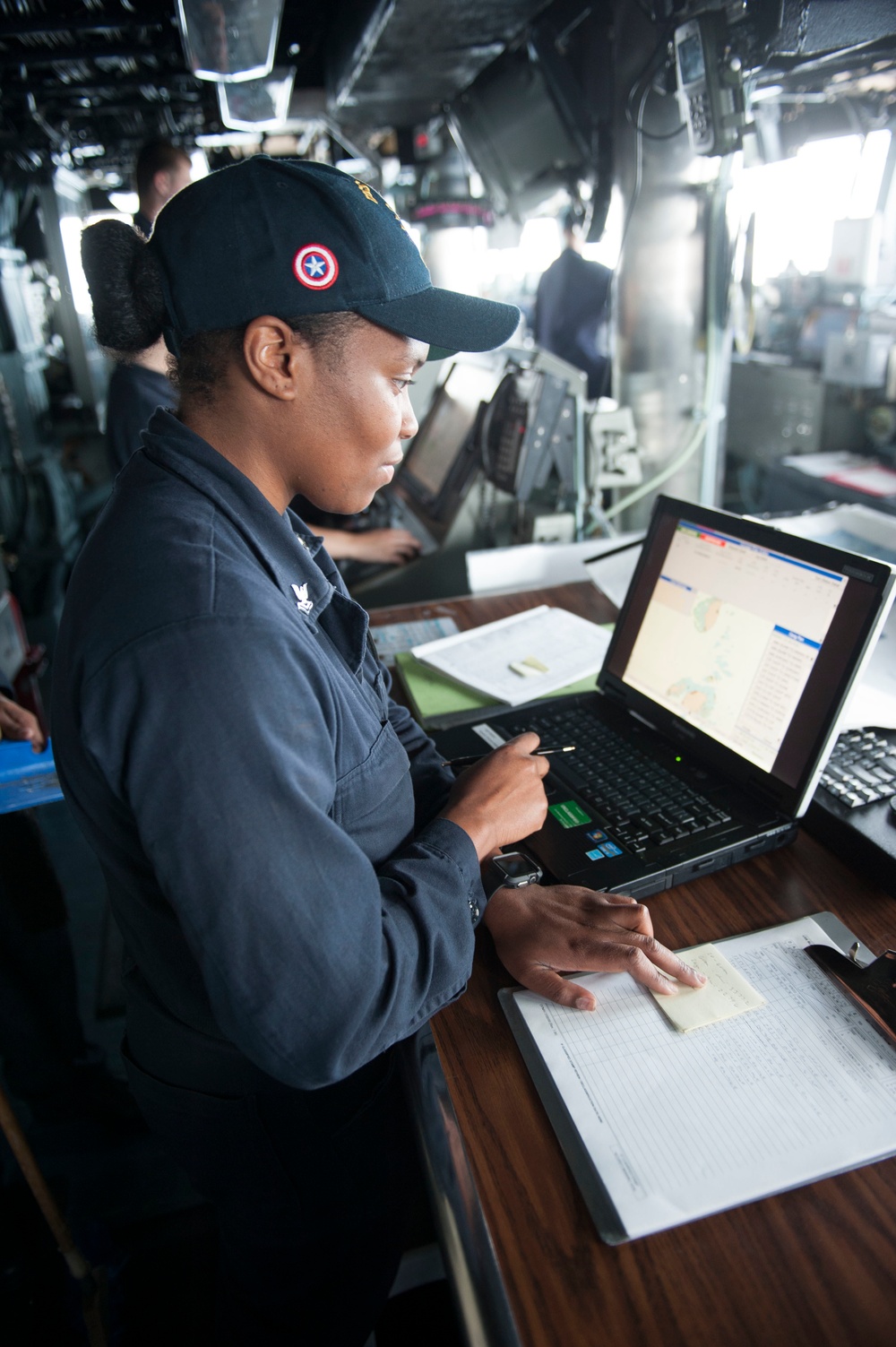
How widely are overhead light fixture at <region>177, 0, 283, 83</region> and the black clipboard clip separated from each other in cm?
272

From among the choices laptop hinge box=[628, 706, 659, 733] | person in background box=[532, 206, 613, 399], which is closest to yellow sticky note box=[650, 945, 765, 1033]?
laptop hinge box=[628, 706, 659, 733]

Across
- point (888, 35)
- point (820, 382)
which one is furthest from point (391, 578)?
point (820, 382)

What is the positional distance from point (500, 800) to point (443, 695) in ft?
1.64

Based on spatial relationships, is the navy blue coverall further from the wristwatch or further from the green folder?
the green folder

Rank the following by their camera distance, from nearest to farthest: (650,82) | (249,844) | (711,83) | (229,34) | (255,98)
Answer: (249,844) → (711,83) → (650,82) → (229,34) → (255,98)

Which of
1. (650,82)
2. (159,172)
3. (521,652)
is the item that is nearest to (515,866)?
(521,652)

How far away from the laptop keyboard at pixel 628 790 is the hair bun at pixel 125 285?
2.47 ft

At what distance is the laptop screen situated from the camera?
37.9 inches

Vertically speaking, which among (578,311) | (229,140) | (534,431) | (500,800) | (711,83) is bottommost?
(500,800)

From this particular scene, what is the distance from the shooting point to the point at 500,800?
3.26ft

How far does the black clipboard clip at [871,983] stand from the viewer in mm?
775

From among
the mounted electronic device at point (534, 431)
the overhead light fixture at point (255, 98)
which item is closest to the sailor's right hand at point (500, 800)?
the mounted electronic device at point (534, 431)

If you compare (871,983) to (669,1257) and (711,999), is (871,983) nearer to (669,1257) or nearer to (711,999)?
(711,999)

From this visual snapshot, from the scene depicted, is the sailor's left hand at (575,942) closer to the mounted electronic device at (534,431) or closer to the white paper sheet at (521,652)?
the white paper sheet at (521,652)
